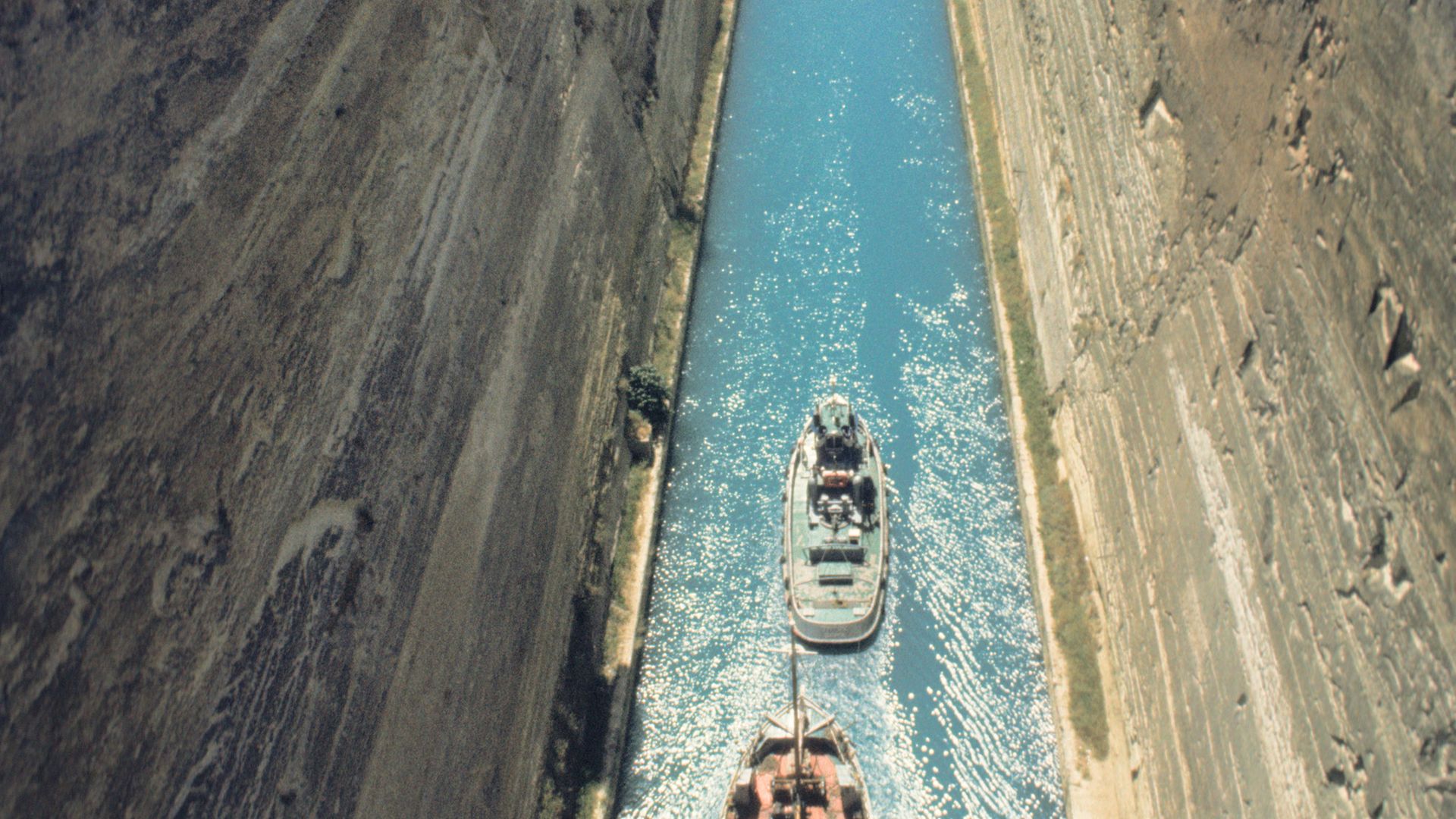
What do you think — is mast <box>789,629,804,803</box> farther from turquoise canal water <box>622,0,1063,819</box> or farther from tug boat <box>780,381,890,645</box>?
tug boat <box>780,381,890,645</box>

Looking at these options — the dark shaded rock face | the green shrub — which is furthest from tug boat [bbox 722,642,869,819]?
the green shrub

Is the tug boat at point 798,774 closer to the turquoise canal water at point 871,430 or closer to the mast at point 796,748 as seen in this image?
the mast at point 796,748

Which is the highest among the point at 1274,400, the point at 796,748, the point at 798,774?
the point at 1274,400

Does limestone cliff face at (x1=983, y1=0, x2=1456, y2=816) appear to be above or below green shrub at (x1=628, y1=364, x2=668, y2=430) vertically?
below

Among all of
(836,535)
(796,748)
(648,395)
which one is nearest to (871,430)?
(836,535)

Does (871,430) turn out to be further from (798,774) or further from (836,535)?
(798,774)

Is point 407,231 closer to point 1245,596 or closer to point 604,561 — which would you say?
point 604,561
